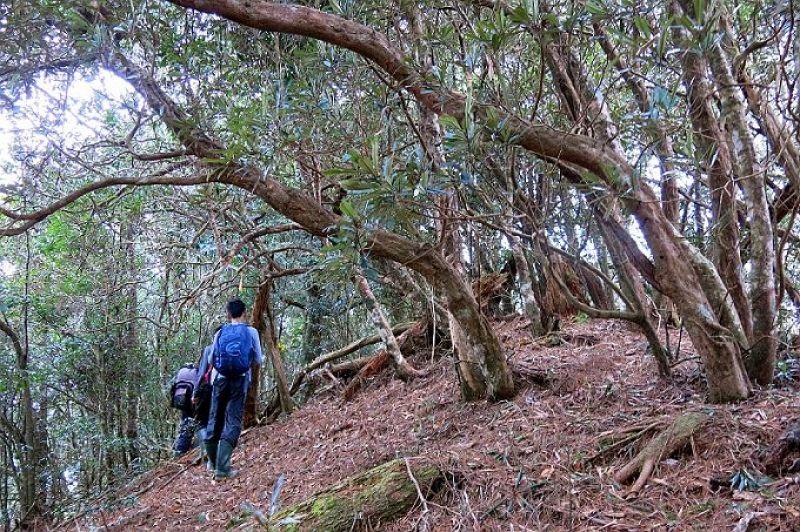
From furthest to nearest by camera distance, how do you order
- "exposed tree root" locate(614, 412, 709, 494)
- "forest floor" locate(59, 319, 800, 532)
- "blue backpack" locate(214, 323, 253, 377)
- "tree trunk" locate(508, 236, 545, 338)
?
"tree trunk" locate(508, 236, 545, 338) < "blue backpack" locate(214, 323, 253, 377) < "exposed tree root" locate(614, 412, 709, 494) < "forest floor" locate(59, 319, 800, 532)

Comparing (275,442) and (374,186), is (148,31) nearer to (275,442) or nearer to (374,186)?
(374,186)

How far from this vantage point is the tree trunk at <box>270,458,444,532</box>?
3270mm

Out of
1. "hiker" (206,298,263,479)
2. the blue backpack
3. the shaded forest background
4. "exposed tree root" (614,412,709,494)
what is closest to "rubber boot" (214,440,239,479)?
"hiker" (206,298,263,479)

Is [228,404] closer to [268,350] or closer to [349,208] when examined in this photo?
[268,350]

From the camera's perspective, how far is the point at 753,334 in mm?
3686

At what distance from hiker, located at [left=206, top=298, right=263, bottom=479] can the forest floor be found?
20.8 inches

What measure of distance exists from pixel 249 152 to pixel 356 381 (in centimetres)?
473

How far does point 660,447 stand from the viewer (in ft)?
10.1

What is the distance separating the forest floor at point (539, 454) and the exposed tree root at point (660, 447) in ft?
0.13

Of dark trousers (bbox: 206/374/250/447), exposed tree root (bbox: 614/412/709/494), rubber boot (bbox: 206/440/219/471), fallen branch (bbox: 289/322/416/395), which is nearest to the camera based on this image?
exposed tree root (bbox: 614/412/709/494)

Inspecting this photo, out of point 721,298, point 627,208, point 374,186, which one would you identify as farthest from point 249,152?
point 721,298

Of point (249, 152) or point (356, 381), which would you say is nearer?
point (249, 152)

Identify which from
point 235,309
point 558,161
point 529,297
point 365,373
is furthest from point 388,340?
point 558,161

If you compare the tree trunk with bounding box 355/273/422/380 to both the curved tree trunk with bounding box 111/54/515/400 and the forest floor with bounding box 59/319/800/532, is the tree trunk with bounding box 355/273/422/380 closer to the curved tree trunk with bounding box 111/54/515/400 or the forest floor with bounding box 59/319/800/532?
the forest floor with bounding box 59/319/800/532
